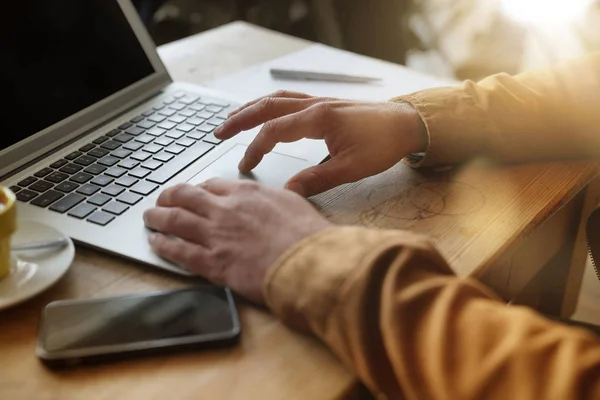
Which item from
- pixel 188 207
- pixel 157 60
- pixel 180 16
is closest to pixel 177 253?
pixel 188 207

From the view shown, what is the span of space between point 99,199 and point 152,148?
12cm

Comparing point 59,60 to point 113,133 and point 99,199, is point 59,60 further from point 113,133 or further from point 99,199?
point 99,199

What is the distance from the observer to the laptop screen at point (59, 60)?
29.4 inches

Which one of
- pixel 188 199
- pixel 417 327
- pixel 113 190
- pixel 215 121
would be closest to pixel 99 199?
pixel 113 190

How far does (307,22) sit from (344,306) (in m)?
1.70

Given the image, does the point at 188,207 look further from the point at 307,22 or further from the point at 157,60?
the point at 307,22

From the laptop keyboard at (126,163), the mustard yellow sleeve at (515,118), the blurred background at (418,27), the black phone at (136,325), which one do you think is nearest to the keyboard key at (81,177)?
the laptop keyboard at (126,163)

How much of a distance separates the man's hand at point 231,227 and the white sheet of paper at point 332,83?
1.17ft

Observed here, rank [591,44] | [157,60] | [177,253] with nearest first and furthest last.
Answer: [177,253] → [157,60] → [591,44]

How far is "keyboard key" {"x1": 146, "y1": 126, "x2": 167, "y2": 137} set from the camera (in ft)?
2.64

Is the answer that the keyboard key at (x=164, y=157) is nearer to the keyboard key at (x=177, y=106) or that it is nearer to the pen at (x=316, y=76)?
the keyboard key at (x=177, y=106)

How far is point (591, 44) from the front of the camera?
190 cm

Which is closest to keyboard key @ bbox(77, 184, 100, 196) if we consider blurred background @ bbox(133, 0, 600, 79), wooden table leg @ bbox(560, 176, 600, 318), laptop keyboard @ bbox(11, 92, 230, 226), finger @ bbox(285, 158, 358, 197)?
laptop keyboard @ bbox(11, 92, 230, 226)

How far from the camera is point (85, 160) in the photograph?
737mm
